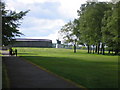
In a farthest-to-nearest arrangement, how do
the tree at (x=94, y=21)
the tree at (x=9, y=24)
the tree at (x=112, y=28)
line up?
the tree at (x=94, y=21), the tree at (x=112, y=28), the tree at (x=9, y=24)

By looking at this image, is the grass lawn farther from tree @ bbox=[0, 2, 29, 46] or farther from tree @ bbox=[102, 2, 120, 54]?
tree @ bbox=[102, 2, 120, 54]

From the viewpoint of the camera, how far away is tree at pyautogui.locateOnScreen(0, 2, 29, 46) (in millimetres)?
24312

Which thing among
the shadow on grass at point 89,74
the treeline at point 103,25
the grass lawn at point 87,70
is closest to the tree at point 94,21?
the treeline at point 103,25

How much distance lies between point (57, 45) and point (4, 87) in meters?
119

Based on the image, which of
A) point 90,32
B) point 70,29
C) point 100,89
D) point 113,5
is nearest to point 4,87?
point 100,89

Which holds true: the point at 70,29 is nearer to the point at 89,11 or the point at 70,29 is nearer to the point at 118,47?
the point at 89,11

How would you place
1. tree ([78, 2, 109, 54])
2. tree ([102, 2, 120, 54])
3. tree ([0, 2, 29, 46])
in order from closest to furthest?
tree ([0, 2, 29, 46]) < tree ([102, 2, 120, 54]) < tree ([78, 2, 109, 54])

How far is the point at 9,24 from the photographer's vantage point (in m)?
26.2

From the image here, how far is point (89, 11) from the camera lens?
50.4m

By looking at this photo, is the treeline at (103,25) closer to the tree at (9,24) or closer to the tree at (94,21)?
the tree at (94,21)

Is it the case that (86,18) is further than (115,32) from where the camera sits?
Yes

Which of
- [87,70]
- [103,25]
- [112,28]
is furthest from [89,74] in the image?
[103,25]

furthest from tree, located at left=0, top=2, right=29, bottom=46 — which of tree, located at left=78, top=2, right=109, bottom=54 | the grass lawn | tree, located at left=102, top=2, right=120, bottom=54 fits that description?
tree, located at left=78, top=2, right=109, bottom=54

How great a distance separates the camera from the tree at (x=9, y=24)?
2431 cm
